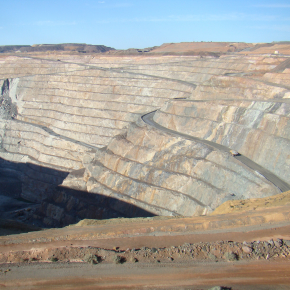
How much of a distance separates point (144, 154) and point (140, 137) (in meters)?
2.07

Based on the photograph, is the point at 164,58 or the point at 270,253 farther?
the point at 164,58

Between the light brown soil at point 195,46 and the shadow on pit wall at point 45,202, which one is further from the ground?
the light brown soil at point 195,46

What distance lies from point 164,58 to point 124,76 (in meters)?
16.9

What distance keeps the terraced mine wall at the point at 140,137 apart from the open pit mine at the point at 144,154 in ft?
0.35

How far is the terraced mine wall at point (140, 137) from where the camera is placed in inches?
819

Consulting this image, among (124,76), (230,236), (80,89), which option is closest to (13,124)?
(80,89)

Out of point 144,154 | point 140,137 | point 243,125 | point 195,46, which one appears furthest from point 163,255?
point 195,46

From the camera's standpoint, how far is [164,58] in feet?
196

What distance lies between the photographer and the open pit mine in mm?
13992

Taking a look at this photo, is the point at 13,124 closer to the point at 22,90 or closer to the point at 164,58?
the point at 22,90

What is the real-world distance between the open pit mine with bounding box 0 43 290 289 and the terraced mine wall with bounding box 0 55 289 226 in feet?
0.35

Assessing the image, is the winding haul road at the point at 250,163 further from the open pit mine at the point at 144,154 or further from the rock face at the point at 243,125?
the rock face at the point at 243,125

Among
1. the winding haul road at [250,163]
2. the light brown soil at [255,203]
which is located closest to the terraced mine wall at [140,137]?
the winding haul road at [250,163]

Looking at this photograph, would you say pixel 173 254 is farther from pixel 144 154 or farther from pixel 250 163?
pixel 144 154
